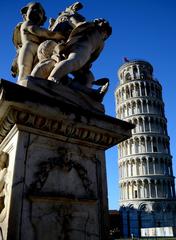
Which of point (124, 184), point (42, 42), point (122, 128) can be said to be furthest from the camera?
point (124, 184)

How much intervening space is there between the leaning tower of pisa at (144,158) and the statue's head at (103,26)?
165 ft

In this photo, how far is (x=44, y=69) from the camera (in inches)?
117

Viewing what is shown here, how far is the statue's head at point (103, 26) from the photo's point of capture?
11.1 feet

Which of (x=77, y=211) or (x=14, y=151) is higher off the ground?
(x=14, y=151)

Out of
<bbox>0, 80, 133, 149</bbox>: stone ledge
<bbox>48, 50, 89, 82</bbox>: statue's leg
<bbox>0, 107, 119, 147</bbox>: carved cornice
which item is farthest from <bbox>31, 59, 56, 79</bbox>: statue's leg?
<bbox>0, 107, 119, 147</bbox>: carved cornice

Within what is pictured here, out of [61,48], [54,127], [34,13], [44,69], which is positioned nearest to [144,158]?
[34,13]

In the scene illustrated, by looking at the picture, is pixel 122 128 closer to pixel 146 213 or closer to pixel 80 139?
pixel 80 139

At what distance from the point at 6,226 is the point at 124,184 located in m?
56.3

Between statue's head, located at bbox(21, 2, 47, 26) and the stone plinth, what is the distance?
3.85 ft

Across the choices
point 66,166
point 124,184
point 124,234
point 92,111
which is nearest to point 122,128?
point 92,111

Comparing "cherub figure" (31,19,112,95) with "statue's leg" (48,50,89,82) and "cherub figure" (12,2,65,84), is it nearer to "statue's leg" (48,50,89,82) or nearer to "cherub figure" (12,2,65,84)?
"statue's leg" (48,50,89,82)

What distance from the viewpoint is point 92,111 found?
8.79ft

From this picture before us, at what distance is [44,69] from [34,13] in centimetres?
82

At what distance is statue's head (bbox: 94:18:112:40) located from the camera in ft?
11.1
